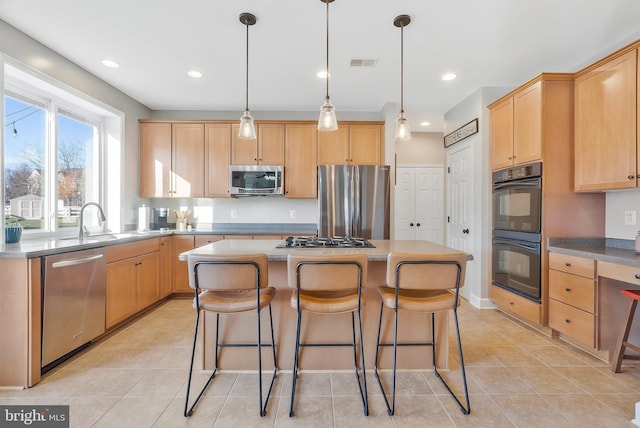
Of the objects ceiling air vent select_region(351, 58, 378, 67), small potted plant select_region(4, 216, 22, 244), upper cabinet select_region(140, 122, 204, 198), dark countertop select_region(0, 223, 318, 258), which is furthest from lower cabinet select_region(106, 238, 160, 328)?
ceiling air vent select_region(351, 58, 378, 67)

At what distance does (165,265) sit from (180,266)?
18 cm

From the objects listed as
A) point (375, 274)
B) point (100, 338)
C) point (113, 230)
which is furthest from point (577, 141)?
point (113, 230)

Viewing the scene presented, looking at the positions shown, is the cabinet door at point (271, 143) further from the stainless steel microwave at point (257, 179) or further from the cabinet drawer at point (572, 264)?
the cabinet drawer at point (572, 264)

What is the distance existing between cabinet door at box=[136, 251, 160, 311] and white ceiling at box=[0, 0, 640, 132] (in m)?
2.07

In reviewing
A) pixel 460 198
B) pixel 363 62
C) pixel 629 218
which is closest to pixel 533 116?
pixel 629 218

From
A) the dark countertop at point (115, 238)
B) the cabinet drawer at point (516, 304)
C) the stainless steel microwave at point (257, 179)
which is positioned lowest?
the cabinet drawer at point (516, 304)

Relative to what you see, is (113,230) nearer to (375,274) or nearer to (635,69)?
(375,274)

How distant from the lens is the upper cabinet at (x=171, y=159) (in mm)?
4070

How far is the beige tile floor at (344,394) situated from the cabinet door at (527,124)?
1.77 meters

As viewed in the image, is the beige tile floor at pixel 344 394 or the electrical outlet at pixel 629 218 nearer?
the beige tile floor at pixel 344 394

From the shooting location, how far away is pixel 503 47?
2.64 m

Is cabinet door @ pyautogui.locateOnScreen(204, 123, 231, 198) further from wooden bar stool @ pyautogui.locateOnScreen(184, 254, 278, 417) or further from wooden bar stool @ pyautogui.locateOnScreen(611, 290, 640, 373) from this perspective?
wooden bar stool @ pyautogui.locateOnScreen(611, 290, 640, 373)

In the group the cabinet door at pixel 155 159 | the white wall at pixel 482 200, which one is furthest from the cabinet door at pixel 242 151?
the white wall at pixel 482 200

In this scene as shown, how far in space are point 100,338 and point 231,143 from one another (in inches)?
105
